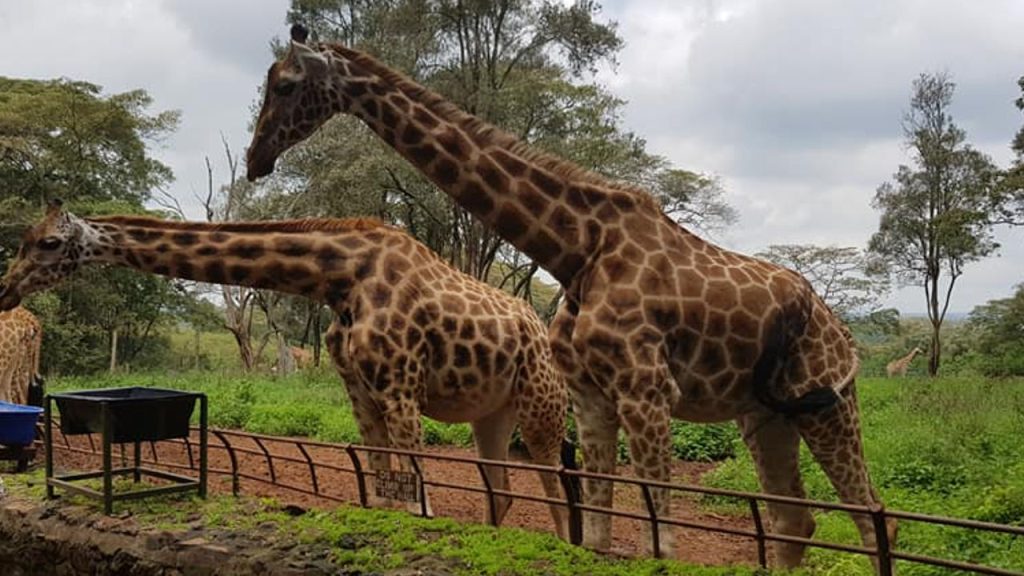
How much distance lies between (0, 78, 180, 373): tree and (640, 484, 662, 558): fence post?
20.9m

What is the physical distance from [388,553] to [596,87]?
19045mm

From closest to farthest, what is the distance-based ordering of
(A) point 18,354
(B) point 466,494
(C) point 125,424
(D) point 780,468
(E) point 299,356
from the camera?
1. (D) point 780,468
2. (C) point 125,424
3. (B) point 466,494
4. (A) point 18,354
5. (E) point 299,356

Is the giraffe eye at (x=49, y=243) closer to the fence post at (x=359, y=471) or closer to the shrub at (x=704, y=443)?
the fence post at (x=359, y=471)

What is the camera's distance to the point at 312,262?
5.48 m

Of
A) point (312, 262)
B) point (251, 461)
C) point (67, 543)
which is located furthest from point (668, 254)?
point (251, 461)

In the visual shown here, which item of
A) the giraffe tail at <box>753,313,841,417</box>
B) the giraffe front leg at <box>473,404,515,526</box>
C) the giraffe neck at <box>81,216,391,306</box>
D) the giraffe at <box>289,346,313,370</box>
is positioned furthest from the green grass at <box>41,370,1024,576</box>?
the giraffe at <box>289,346,313,370</box>

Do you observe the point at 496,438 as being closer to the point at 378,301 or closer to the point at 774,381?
the point at 378,301

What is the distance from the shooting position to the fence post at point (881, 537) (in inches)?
121

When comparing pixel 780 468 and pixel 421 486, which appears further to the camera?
pixel 421 486

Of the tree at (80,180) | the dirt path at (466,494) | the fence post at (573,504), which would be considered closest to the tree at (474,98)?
the tree at (80,180)

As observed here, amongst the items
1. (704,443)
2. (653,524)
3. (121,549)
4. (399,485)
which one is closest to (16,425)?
(121,549)

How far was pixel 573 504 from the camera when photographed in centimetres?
420

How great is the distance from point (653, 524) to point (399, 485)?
1.85m

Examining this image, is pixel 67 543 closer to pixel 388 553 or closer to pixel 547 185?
pixel 388 553
